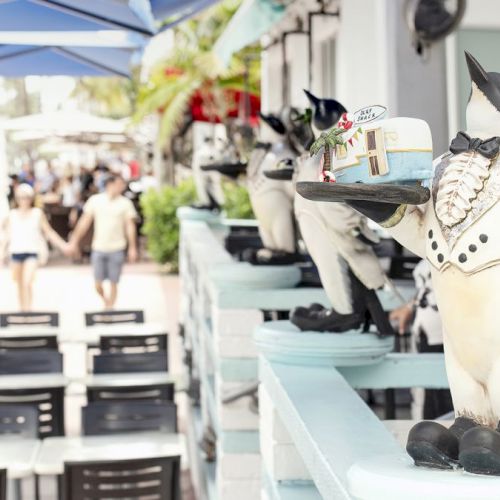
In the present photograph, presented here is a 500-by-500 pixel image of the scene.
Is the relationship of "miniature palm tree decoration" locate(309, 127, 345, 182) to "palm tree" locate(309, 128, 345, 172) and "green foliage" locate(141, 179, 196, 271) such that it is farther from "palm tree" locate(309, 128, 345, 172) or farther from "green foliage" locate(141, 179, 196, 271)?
"green foliage" locate(141, 179, 196, 271)

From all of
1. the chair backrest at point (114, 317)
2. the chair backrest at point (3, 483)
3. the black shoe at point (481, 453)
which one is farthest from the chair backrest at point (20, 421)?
the black shoe at point (481, 453)

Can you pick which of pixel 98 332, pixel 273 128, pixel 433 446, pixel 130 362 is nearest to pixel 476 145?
pixel 433 446

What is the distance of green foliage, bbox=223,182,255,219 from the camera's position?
48.7 ft

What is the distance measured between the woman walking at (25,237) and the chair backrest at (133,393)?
18.8ft

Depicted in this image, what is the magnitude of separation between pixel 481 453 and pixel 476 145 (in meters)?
0.60

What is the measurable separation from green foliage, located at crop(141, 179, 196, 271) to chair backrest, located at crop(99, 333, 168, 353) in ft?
31.6

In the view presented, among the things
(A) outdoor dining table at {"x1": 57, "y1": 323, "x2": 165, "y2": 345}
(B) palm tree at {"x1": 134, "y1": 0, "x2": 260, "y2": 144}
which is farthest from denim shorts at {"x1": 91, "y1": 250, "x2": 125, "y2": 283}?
(B) palm tree at {"x1": 134, "y1": 0, "x2": 260, "y2": 144}

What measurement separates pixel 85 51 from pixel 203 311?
9.21ft

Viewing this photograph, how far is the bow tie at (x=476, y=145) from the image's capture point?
6.75 ft

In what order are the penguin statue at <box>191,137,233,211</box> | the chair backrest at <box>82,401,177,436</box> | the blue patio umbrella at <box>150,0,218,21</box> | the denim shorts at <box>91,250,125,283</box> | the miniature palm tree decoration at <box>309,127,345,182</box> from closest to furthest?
the miniature palm tree decoration at <box>309,127,345,182</box> → the chair backrest at <box>82,401,177,436</box> → the blue patio umbrella at <box>150,0,218,21</box> → the penguin statue at <box>191,137,233,211</box> → the denim shorts at <box>91,250,125,283</box>

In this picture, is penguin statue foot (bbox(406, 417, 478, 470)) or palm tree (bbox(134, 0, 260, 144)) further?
palm tree (bbox(134, 0, 260, 144))

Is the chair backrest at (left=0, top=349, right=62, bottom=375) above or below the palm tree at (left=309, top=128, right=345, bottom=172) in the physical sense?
below

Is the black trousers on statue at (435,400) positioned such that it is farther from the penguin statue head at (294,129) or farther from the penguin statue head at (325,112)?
the penguin statue head at (325,112)

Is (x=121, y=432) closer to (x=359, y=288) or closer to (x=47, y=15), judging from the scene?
(x=47, y=15)
